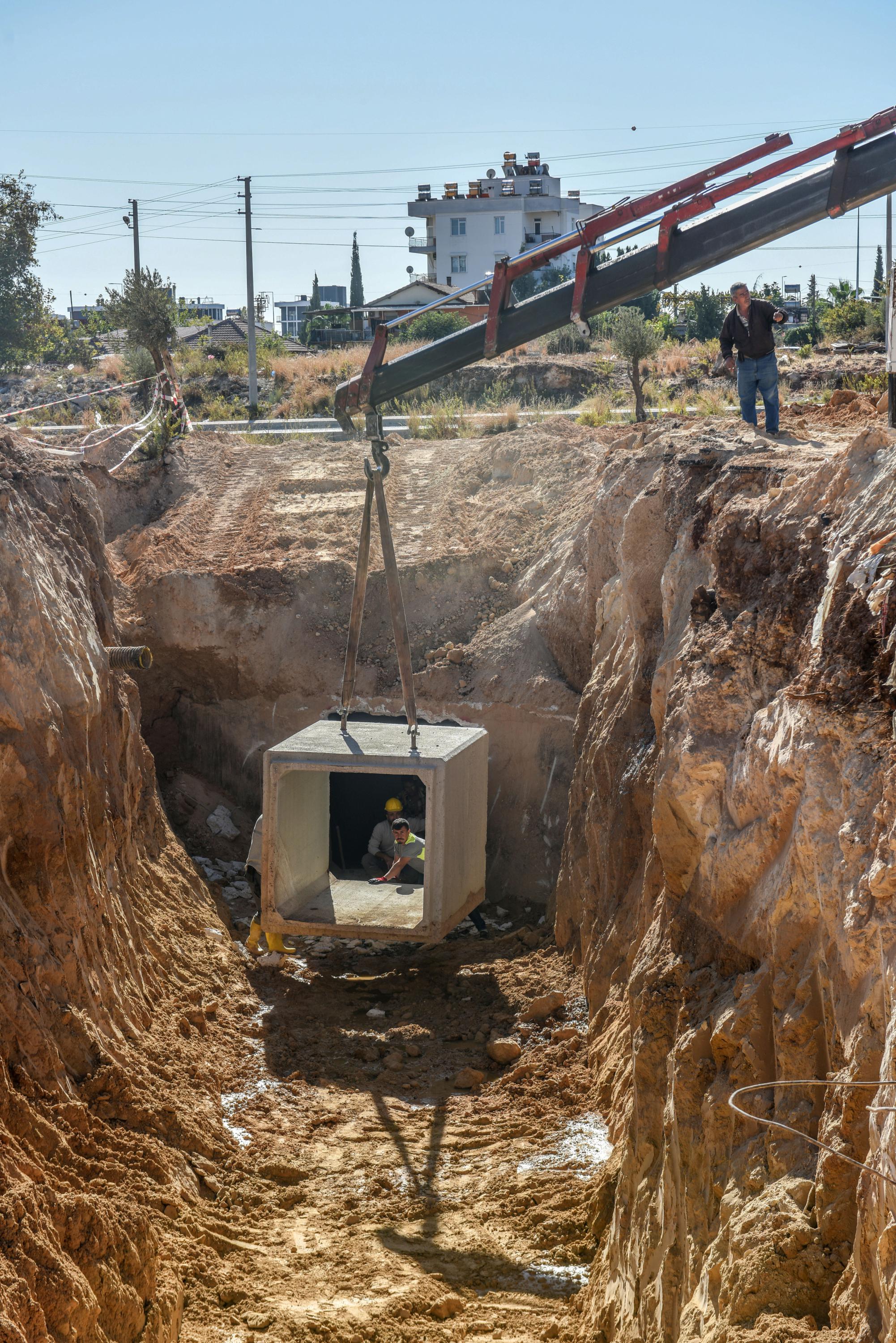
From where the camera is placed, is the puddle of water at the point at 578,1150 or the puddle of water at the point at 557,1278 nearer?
the puddle of water at the point at 557,1278

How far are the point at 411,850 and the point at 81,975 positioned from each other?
5.08 metres

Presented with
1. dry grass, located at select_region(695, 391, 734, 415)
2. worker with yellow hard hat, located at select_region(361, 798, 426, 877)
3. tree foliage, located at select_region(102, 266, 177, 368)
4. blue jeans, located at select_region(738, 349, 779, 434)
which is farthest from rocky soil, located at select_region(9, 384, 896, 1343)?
tree foliage, located at select_region(102, 266, 177, 368)

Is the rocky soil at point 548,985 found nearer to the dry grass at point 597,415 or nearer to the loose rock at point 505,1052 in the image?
the loose rock at point 505,1052

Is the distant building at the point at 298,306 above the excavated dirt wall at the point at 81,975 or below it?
above

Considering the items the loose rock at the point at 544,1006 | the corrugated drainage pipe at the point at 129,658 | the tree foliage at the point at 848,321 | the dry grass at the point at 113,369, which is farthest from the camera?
the dry grass at the point at 113,369

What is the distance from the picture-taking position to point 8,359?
3450cm

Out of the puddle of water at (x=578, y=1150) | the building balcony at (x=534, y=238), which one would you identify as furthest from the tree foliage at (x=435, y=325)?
the puddle of water at (x=578, y=1150)

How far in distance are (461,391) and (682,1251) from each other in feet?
89.9

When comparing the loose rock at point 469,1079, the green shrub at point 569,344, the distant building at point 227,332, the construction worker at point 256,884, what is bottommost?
the loose rock at point 469,1079

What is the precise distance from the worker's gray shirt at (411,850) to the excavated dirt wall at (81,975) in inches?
87.2

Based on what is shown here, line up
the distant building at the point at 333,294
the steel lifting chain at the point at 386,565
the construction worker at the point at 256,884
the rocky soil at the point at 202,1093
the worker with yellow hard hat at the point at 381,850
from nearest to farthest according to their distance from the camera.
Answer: the rocky soil at the point at 202,1093 → the steel lifting chain at the point at 386,565 → the construction worker at the point at 256,884 → the worker with yellow hard hat at the point at 381,850 → the distant building at the point at 333,294

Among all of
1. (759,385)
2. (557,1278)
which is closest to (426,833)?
(557,1278)

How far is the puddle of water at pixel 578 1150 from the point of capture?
7.71m

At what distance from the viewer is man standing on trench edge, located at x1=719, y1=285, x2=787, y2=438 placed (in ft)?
34.1
